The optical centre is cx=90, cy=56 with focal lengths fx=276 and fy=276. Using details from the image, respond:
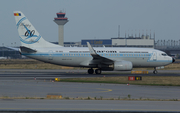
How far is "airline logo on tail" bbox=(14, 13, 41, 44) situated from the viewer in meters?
41.8

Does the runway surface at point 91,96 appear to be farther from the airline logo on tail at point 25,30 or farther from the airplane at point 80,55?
Result: the airline logo on tail at point 25,30

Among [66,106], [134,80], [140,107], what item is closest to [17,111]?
[66,106]

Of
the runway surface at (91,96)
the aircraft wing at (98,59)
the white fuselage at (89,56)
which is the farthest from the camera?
the white fuselage at (89,56)

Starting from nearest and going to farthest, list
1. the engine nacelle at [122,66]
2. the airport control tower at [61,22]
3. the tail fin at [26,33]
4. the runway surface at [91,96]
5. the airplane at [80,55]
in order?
the runway surface at [91,96]
the engine nacelle at [122,66]
the airplane at [80,55]
the tail fin at [26,33]
the airport control tower at [61,22]

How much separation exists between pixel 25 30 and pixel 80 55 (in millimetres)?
9177

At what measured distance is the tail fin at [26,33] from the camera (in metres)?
41.8

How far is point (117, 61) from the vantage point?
40.8 meters

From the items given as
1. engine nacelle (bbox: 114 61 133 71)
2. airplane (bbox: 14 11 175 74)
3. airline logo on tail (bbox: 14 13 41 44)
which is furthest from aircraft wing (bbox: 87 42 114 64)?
airline logo on tail (bbox: 14 13 41 44)

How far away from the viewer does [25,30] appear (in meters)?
42.0

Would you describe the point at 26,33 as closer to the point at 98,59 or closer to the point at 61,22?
the point at 98,59

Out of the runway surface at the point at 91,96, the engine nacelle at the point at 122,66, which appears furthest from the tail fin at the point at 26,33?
the runway surface at the point at 91,96

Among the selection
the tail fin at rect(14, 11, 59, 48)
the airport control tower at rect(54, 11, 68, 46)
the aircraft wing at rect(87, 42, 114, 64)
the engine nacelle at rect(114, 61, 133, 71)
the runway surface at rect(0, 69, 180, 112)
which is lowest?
the runway surface at rect(0, 69, 180, 112)

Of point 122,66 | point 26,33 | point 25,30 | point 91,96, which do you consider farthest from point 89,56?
point 91,96

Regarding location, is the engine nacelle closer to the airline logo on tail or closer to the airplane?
the airplane
